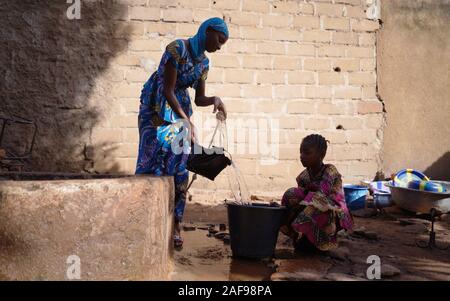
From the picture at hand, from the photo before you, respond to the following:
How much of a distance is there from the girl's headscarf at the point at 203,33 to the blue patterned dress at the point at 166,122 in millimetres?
47

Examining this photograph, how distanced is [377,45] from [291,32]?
3.90ft

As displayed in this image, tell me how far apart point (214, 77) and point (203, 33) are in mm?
2349

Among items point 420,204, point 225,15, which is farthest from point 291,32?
point 420,204

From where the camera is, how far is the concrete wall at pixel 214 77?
17.2 feet

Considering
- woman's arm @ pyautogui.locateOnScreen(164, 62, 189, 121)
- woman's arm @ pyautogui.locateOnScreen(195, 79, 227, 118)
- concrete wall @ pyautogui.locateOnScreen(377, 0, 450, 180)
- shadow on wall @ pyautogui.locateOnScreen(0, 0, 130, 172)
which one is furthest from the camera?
concrete wall @ pyautogui.locateOnScreen(377, 0, 450, 180)

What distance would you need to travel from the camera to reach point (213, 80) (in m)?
5.39

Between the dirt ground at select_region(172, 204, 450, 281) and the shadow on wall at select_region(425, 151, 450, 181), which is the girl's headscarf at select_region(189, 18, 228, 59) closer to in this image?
the dirt ground at select_region(172, 204, 450, 281)

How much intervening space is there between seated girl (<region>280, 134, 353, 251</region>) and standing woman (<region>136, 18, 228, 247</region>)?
719mm

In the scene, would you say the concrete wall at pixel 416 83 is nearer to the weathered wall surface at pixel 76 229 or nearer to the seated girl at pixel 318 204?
the seated girl at pixel 318 204

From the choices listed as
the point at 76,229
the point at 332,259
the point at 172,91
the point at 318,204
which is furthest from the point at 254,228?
the point at 76,229

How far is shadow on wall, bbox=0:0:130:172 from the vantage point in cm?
523

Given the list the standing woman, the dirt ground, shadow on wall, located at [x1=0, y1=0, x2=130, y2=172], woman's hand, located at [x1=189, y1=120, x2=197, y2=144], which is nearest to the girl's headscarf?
the standing woman

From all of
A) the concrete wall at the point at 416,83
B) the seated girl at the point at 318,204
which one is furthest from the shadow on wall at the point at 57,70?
the concrete wall at the point at 416,83
